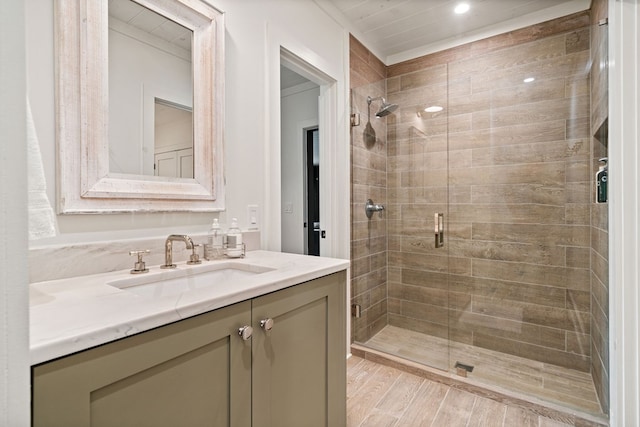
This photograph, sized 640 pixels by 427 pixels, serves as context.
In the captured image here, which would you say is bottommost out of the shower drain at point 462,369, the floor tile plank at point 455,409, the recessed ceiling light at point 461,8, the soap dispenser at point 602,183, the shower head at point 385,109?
the floor tile plank at point 455,409

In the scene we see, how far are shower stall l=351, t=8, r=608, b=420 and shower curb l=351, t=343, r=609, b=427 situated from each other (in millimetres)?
59

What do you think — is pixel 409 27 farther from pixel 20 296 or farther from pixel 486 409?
pixel 20 296

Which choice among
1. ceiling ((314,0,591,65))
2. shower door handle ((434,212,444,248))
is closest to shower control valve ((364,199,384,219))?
shower door handle ((434,212,444,248))

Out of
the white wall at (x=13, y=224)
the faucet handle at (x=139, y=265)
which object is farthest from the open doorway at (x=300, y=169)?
the white wall at (x=13, y=224)

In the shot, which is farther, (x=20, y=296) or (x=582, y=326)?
Answer: (x=582, y=326)

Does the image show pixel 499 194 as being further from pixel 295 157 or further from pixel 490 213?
pixel 295 157

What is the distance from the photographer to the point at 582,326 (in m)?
2.09

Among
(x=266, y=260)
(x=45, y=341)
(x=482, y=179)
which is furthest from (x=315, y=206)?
(x=45, y=341)

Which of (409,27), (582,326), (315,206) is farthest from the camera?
(315,206)

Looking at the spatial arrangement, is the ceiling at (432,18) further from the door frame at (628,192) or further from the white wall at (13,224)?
the white wall at (13,224)

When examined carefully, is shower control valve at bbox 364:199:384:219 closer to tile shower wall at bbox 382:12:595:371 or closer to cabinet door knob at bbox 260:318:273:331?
tile shower wall at bbox 382:12:595:371

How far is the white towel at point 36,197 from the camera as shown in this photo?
0.75 metres

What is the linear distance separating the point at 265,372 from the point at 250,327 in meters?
0.17

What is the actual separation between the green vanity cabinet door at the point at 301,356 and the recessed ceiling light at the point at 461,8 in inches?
82.4
